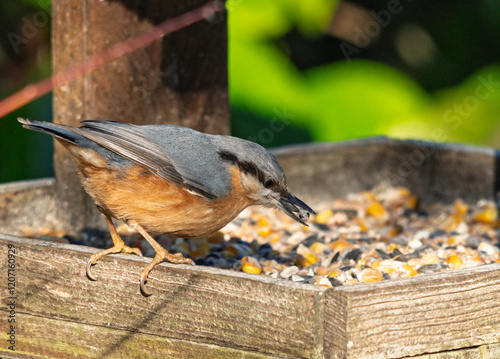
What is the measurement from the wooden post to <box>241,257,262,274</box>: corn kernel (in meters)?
0.96

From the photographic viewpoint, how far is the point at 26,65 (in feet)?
14.3

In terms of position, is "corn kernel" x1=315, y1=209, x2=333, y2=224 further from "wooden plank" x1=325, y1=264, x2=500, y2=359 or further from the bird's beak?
"wooden plank" x1=325, y1=264, x2=500, y2=359

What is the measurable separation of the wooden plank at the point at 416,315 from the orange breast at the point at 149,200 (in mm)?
741

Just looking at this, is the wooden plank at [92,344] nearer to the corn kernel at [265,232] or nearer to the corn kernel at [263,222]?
the corn kernel at [265,232]

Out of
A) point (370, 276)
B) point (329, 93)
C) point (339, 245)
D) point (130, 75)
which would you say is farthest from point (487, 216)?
point (130, 75)

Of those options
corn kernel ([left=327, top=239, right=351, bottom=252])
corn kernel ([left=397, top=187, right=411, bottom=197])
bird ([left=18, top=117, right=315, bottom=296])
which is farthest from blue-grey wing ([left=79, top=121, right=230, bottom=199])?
corn kernel ([left=397, top=187, right=411, bottom=197])

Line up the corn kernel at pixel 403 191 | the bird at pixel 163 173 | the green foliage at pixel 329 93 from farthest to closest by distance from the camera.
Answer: the green foliage at pixel 329 93
the corn kernel at pixel 403 191
the bird at pixel 163 173

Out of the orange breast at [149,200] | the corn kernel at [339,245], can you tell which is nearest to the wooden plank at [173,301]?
the orange breast at [149,200]

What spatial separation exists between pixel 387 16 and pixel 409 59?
17.2 inches

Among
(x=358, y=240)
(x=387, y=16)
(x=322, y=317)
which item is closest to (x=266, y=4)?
(x=387, y=16)

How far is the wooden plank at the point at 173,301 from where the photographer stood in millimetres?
2336

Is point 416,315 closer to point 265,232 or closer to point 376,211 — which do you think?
point 265,232

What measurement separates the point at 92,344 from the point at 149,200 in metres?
0.57

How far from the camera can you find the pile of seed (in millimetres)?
3080
